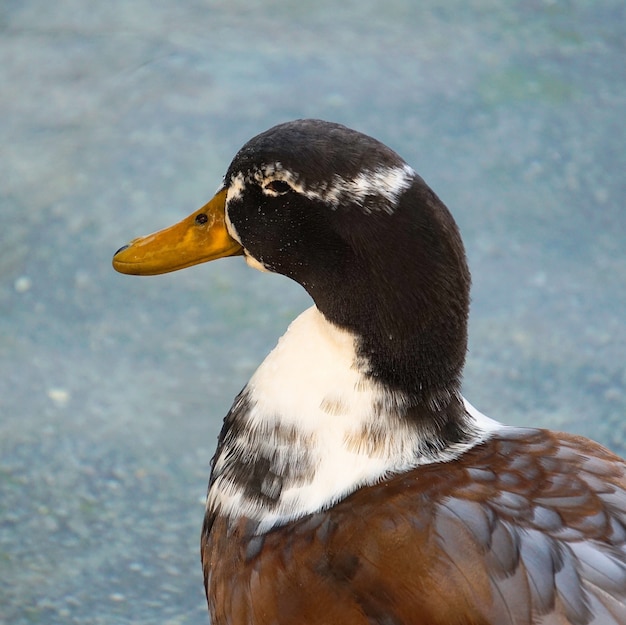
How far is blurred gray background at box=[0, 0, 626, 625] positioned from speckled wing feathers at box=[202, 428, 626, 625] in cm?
92

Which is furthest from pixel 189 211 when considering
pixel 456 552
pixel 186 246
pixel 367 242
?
pixel 456 552

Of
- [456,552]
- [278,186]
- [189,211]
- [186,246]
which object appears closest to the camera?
→ [456,552]

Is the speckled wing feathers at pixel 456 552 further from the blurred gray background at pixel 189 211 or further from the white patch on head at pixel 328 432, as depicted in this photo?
the blurred gray background at pixel 189 211

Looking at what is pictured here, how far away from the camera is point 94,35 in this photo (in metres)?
4.76

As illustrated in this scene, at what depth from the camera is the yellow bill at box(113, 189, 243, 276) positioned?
210cm

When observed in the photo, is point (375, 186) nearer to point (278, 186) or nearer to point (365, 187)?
point (365, 187)

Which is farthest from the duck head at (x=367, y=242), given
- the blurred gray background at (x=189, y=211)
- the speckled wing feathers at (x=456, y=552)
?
the blurred gray background at (x=189, y=211)

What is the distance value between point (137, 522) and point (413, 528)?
1320mm

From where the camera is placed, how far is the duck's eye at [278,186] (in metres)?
1.90

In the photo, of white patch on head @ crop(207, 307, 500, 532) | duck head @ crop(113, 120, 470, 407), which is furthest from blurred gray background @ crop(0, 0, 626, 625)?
duck head @ crop(113, 120, 470, 407)

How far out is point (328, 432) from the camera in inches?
78.0

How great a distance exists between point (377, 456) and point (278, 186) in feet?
1.62

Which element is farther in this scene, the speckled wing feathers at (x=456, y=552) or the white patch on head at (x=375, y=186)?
the white patch on head at (x=375, y=186)

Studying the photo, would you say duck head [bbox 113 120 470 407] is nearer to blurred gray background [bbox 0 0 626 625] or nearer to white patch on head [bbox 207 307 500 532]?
white patch on head [bbox 207 307 500 532]
